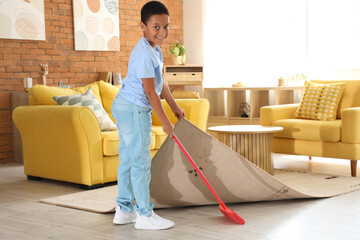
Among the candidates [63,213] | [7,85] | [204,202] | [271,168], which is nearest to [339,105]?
[271,168]

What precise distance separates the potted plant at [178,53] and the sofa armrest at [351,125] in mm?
3095

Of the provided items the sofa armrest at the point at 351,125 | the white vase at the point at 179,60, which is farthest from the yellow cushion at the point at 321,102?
the white vase at the point at 179,60

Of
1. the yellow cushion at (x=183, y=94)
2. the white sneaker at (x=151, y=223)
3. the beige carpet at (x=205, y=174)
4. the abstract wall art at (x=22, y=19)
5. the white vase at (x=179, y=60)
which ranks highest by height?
the abstract wall art at (x=22, y=19)

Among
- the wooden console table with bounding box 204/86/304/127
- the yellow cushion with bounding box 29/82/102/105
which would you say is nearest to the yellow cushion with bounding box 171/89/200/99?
the wooden console table with bounding box 204/86/304/127

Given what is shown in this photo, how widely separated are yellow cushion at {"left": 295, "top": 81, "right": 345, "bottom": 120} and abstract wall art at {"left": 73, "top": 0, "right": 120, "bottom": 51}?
2.66m

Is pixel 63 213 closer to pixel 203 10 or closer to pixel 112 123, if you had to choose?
pixel 112 123

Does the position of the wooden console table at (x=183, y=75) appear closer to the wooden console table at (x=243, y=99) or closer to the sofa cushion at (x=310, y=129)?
the wooden console table at (x=243, y=99)

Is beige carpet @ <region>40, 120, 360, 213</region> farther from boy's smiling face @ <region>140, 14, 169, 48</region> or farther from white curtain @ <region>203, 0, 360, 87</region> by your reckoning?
white curtain @ <region>203, 0, 360, 87</region>

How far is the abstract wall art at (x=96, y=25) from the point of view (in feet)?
20.6

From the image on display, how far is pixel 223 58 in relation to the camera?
7.27 metres

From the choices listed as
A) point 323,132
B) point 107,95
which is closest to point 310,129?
point 323,132

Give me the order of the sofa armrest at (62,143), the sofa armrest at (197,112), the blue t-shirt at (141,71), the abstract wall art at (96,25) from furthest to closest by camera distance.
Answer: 1. the abstract wall art at (96,25)
2. the sofa armrest at (197,112)
3. the sofa armrest at (62,143)
4. the blue t-shirt at (141,71)

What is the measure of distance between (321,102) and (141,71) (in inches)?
105

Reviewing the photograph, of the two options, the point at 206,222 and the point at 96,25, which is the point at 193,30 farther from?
the point at 206,222
